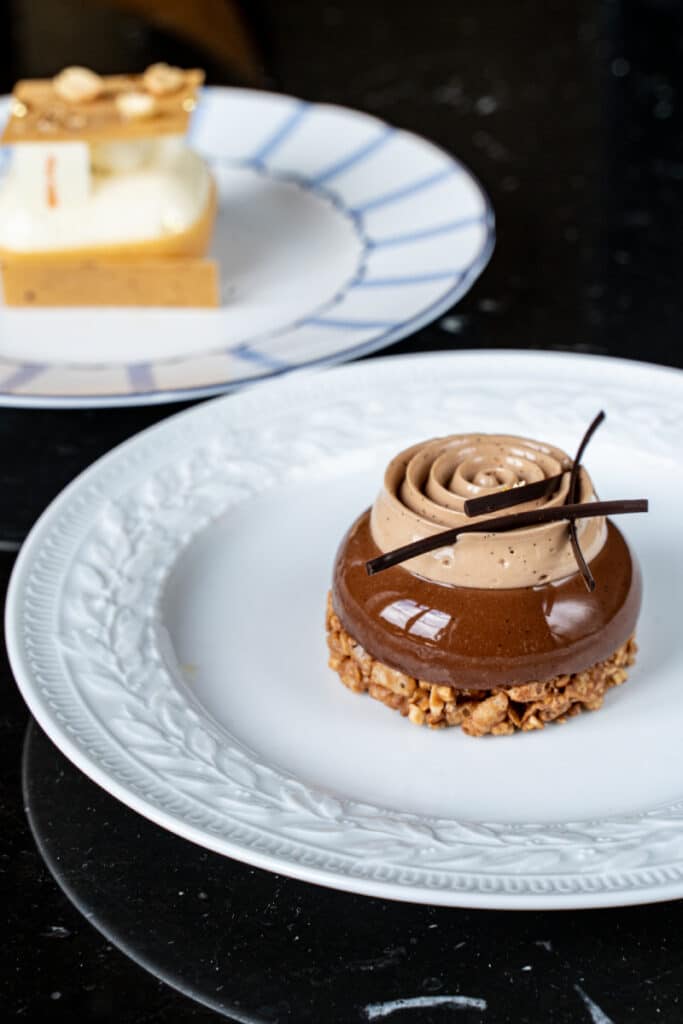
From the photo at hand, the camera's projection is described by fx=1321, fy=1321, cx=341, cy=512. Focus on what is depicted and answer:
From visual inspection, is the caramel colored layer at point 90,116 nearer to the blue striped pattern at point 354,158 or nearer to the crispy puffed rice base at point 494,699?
the blue striped pattern at point 354,158

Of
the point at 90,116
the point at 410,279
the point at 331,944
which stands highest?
the point at 90,116

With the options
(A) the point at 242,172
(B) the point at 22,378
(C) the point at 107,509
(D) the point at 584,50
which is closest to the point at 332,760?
(C) the point at 107,509

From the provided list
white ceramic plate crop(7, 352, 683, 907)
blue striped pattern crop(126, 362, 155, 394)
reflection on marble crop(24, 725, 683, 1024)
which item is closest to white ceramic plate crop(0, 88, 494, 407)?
blue striped pattern crop(126, 362, 155, 394)

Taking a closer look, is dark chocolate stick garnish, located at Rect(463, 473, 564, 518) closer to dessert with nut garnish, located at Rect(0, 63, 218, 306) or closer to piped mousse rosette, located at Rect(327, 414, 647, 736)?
piped mousse rosette, located at Rect(327, 414, 647, 736)

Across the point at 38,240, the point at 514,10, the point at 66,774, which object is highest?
the point at 514,10

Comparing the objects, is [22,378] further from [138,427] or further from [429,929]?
[429,929]

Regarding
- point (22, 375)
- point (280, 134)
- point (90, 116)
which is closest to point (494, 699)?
point (22, 375)

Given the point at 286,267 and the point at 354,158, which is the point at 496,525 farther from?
the point at 354,158
